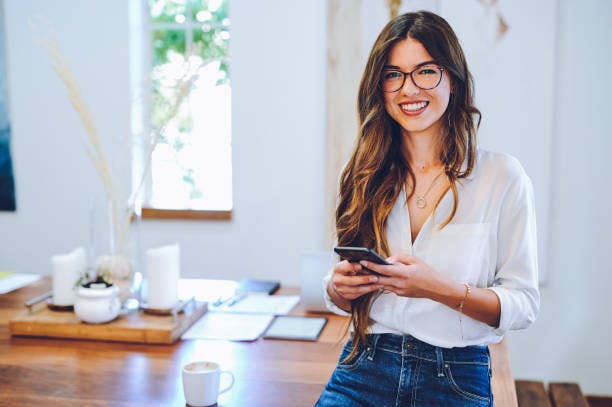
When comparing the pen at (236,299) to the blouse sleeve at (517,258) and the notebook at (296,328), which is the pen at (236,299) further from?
the blouse sleeve at (517,258)

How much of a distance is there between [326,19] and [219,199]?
1298mm

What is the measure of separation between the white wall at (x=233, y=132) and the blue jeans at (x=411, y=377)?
212 centimetres

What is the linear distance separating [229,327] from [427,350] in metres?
0.76

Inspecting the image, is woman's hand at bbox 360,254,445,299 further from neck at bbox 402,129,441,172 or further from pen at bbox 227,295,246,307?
pen at bbox 227,295,246,307

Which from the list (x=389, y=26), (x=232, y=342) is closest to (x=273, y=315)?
(x=232, y=342)

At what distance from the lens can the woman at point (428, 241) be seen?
1430 mm

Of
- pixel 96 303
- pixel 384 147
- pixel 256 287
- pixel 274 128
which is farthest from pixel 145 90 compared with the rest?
pixel 384 147

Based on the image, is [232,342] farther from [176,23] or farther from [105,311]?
[176,23]

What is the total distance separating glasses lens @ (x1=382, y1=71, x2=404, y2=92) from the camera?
63.6 inches

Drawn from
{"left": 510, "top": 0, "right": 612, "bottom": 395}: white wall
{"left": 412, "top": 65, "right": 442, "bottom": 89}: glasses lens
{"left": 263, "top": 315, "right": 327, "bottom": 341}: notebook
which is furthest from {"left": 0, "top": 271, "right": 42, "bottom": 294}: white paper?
{"left": 510, "top": 0, "right": 612, "bottom": 395}: white wall

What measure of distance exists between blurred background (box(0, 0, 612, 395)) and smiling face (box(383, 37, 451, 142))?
4.97 feet

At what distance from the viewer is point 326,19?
3.45m

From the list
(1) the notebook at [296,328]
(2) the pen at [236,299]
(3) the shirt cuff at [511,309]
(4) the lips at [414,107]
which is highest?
(4) the lips at [414,107]

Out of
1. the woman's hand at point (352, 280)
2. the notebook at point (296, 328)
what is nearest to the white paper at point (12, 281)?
the notebook at point (296, 328)
